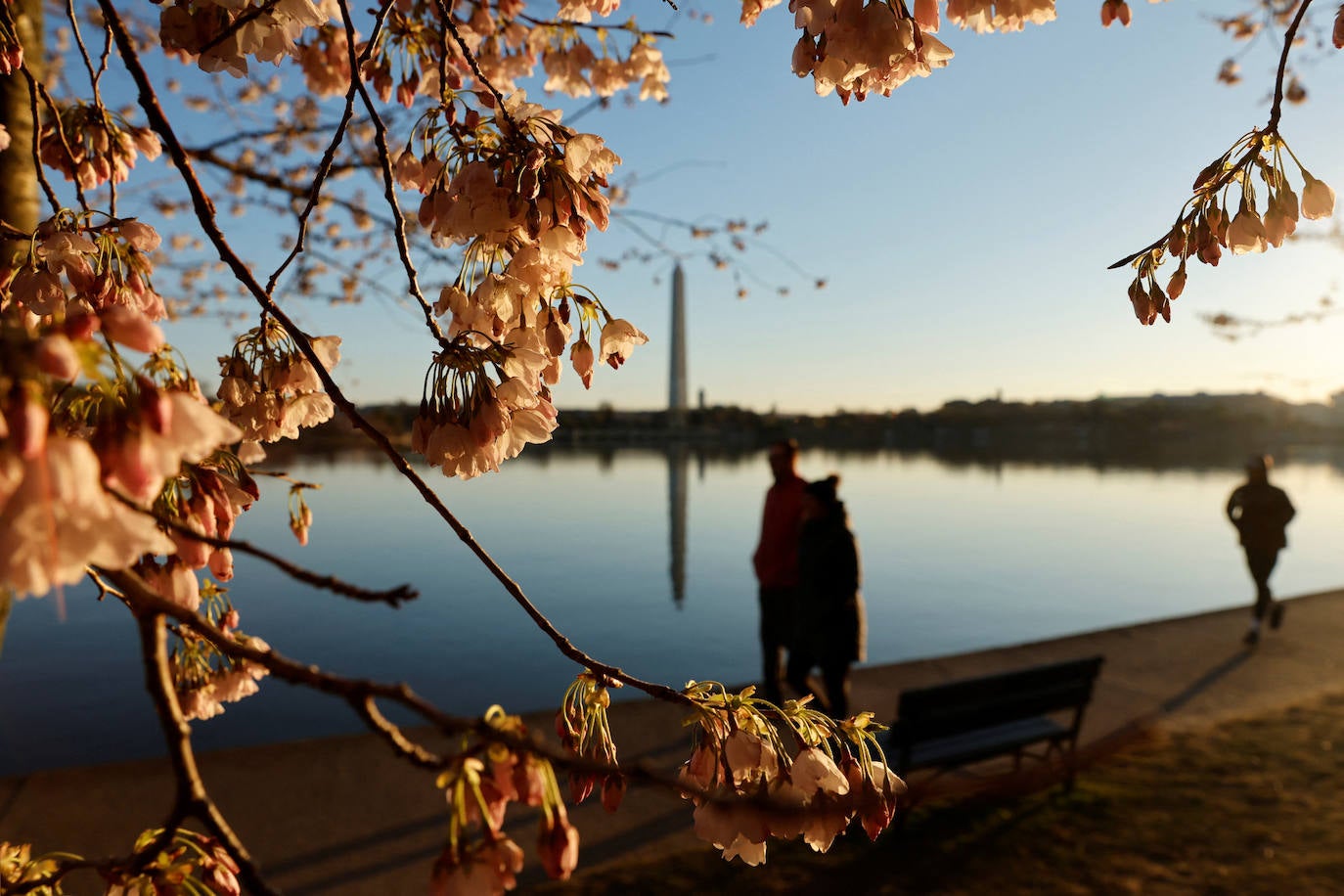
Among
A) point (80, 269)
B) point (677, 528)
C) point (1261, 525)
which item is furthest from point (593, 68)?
point (677, 528)

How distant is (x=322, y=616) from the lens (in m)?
10.4

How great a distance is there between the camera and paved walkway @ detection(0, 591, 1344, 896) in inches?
135

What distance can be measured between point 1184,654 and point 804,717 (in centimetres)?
668

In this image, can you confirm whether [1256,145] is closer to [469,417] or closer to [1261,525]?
[469,417]

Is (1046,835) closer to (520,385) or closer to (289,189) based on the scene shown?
(520,385)

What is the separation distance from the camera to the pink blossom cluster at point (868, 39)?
3.40ft

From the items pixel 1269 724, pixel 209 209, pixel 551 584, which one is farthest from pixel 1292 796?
pixel 551 584

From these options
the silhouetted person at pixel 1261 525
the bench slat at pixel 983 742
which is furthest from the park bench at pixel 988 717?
the silhouetted person at pixel 1261 525

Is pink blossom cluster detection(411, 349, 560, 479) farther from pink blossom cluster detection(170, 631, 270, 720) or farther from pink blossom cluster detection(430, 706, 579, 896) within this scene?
pink blossom cluster detection(170, 631, 270, 720)

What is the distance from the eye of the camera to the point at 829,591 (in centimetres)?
459

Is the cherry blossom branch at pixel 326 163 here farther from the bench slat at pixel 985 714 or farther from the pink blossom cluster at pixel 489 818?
the bench slat at pixel 985 714

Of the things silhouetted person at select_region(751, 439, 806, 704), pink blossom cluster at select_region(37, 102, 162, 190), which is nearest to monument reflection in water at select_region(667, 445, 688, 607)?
silhouetted person at select_region(751, 439, 806, 704)

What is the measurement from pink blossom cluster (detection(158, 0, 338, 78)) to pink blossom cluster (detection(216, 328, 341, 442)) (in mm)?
435

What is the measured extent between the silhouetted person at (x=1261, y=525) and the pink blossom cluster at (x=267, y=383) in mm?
7742
